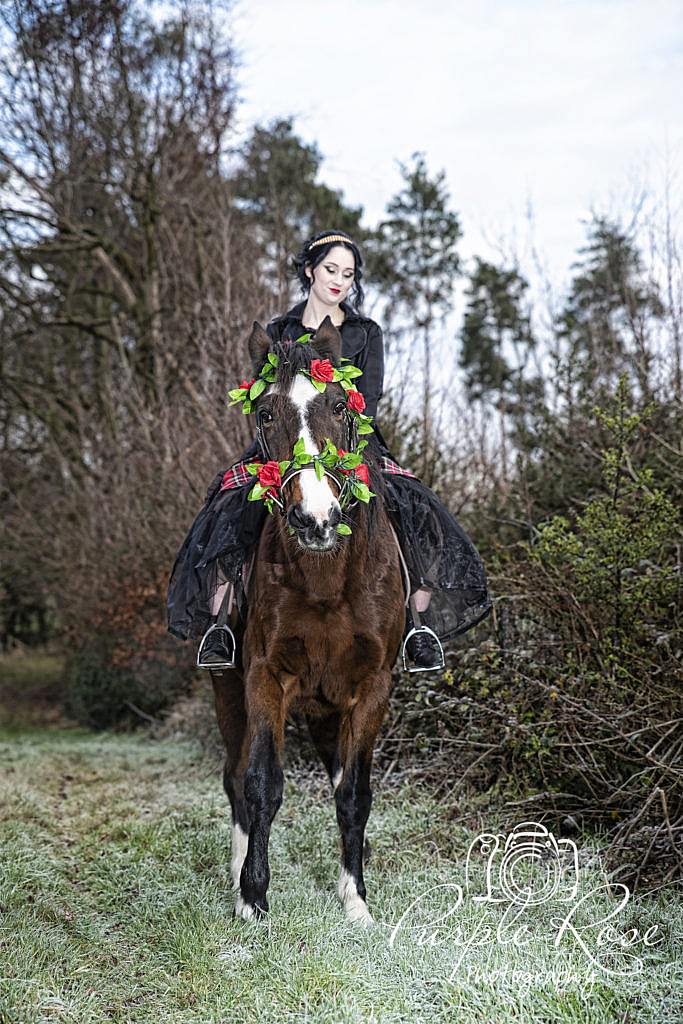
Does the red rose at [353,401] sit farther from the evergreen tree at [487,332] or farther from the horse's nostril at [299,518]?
the evergreen tree at [487,332]

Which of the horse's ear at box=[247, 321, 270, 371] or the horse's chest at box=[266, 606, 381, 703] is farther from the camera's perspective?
the horse's ear at box=[247, 321, 270, 371]

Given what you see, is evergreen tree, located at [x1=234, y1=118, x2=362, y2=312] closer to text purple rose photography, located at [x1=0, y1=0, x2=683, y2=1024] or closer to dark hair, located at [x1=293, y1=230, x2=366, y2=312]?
text purple rose photography, located at [x1=0, y1=0, x2=683, y2=1024]

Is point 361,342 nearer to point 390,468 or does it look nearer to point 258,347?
point 390,468

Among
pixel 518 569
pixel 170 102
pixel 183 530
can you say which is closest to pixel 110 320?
pixel 170 102

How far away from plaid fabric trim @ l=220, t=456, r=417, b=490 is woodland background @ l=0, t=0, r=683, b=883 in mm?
1247

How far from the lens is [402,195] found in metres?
19.9

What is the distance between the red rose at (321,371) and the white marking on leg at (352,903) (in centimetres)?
216

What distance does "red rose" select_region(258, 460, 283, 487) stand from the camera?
3.75m

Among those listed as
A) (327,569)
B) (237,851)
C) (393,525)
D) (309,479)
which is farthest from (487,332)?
(309,479)

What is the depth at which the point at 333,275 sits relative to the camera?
4770 millimetres

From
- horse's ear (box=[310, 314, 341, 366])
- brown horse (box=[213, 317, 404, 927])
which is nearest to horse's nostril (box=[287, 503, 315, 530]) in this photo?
brown horse (box=[213, 317, 404, 927])

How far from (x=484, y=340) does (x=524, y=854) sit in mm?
16773

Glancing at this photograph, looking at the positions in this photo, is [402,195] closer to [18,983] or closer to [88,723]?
[88,723]

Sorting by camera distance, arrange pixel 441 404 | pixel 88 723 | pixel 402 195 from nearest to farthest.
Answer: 1. pixel 441 404
2. pixel 88 723
3. pixel 402 195
